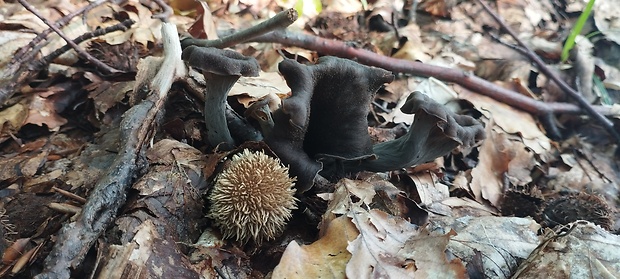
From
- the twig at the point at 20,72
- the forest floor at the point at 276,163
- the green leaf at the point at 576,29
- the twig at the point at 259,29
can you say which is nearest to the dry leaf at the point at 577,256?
the forest floor at the point at 276,163

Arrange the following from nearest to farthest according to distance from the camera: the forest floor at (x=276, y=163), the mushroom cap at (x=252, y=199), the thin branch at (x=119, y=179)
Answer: the thin branch at (x=119, y=179), the forest floor at (x=276, y=163), the mushroom cap at (x=252, y=199)

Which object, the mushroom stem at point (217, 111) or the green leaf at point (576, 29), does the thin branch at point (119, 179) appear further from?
the green leaf at point (576, 29)

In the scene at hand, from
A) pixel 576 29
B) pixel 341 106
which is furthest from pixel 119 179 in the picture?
pixel 576 29

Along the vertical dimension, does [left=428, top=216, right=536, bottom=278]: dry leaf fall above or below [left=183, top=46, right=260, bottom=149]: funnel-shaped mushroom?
below

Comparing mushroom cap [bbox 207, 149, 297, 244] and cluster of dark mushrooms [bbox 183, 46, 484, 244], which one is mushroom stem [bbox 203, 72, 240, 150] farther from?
mushroom cap [bbox 207, 149, 297, 244]

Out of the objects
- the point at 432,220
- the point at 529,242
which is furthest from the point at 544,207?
the point at 432,220

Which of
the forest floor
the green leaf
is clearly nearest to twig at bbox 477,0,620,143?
the forest floor

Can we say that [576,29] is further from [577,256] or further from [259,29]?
[259,29]
